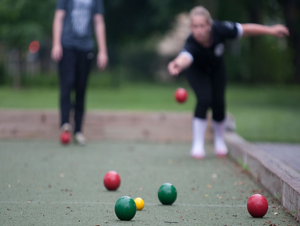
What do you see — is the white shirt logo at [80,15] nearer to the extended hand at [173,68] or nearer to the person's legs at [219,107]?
the person's legs at [219,107]

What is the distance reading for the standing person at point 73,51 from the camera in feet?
21.8

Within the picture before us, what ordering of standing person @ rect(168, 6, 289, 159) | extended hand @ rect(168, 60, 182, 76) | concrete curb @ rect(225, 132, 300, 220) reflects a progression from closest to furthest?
1. concrete curb @ rect(225, 132, 300, 220)
2. extended hand @ rect(168, 60, 182, 76)
3. standing person @ rect(168, 6, 289, 159)

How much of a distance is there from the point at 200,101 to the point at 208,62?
1.49 ft

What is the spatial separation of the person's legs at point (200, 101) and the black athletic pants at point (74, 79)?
1622 mm

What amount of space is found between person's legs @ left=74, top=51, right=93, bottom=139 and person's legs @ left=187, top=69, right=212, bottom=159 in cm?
161

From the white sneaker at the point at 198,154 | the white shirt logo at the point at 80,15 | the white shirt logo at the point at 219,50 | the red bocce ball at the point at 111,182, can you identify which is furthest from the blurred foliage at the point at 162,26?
the red bocce ball at the point at 111,182

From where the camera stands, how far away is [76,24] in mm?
6734

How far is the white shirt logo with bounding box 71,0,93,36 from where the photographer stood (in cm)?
673

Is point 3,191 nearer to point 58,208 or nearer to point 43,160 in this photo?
point 58,208

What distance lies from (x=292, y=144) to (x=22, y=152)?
11.3ft

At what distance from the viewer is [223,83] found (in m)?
5.94

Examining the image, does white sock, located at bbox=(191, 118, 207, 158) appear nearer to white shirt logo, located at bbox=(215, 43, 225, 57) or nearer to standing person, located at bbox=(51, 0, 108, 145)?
white shirt logo, located at bbox=(215, 43, 225, 57)

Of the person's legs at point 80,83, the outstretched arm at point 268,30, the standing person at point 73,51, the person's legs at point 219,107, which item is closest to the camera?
the outstretched arm at point 268,30

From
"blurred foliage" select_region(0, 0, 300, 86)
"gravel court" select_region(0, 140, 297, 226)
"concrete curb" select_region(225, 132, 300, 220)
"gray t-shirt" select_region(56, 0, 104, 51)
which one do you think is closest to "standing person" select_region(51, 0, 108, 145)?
"gray t-shirt" select_region(56, 0, 104, 51)
